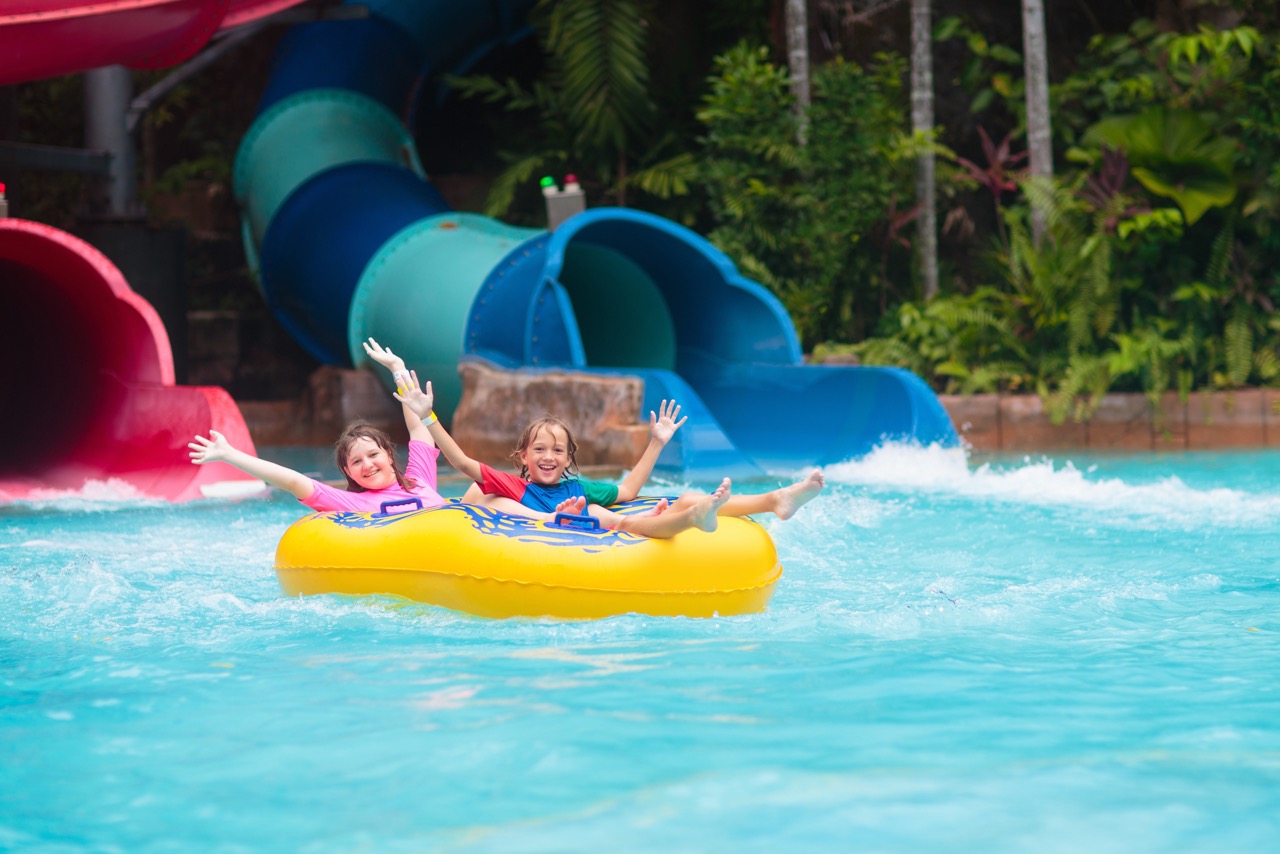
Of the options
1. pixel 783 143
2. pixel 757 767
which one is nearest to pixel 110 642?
pixel 757 767

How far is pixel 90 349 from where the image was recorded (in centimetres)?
870

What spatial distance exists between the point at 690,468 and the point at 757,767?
5142 mm

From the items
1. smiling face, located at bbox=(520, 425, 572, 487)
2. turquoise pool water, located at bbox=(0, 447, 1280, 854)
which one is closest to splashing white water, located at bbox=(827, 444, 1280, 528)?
turquoise pool water, located at bbox=(0, 447, 1280, 854)

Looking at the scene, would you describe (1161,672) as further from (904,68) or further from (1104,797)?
(904,68)

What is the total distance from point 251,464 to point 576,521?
129cm

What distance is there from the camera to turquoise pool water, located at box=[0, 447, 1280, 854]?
2660mm

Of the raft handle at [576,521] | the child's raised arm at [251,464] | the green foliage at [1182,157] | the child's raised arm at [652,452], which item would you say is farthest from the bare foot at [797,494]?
the green foliage at [1182,157]

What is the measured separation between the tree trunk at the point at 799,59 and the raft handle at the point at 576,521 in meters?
7.18

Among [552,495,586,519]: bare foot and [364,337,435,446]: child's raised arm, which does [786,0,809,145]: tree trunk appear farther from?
[552,495,586,519]: bare foot

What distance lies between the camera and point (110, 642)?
14.0ft

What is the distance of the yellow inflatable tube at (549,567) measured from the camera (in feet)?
14.0

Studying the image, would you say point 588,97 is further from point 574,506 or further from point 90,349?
point 574,506

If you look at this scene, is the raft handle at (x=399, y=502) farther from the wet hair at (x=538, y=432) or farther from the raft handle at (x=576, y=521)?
the raft handle at (x=576, y=521)

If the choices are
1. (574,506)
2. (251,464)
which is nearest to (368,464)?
(251,464)
